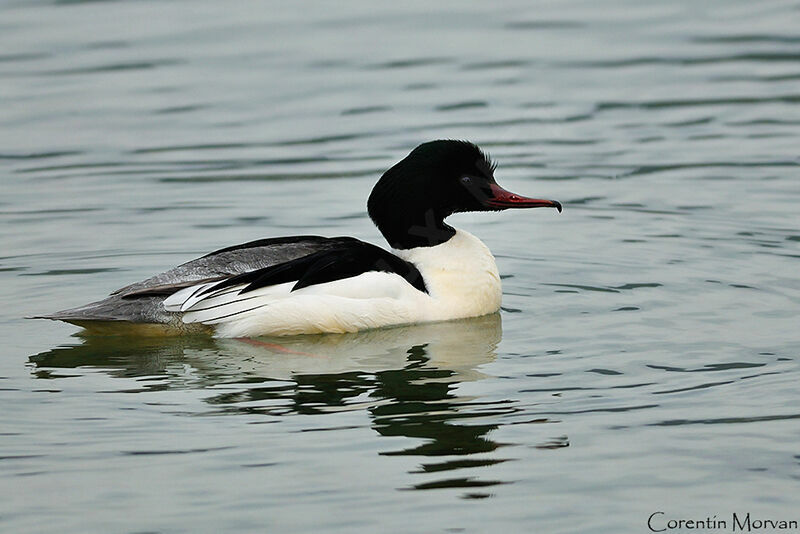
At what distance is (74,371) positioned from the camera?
8875 mm

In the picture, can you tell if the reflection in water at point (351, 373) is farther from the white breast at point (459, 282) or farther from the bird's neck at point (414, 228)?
the bird's neck at point (414, 228)

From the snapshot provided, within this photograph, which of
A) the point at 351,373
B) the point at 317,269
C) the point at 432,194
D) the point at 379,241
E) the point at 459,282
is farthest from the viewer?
the point at 379,241

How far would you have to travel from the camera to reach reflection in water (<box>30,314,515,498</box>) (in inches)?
303

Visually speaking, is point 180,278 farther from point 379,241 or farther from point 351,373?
point 379,241

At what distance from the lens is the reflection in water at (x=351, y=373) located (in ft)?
25.3

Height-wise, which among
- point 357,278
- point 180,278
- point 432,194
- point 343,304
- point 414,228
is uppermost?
point 432,194

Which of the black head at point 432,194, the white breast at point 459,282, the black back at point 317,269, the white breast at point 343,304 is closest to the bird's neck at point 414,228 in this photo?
the black head at point 432,194

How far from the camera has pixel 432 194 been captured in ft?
33.7

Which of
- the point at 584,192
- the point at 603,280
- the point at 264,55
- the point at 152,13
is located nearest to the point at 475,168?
the point at 603,280

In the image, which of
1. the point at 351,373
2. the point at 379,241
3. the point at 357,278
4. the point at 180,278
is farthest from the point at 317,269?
the point at 379,241

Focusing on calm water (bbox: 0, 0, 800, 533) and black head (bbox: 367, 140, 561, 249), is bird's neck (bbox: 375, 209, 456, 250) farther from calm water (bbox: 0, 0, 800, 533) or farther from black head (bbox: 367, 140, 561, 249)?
calm water (bbox: 0, 0, 800, 533)

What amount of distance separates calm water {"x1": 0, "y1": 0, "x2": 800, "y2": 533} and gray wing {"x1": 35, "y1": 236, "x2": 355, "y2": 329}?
223mm

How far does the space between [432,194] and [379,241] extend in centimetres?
194

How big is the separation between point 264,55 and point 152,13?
94.3 inches
